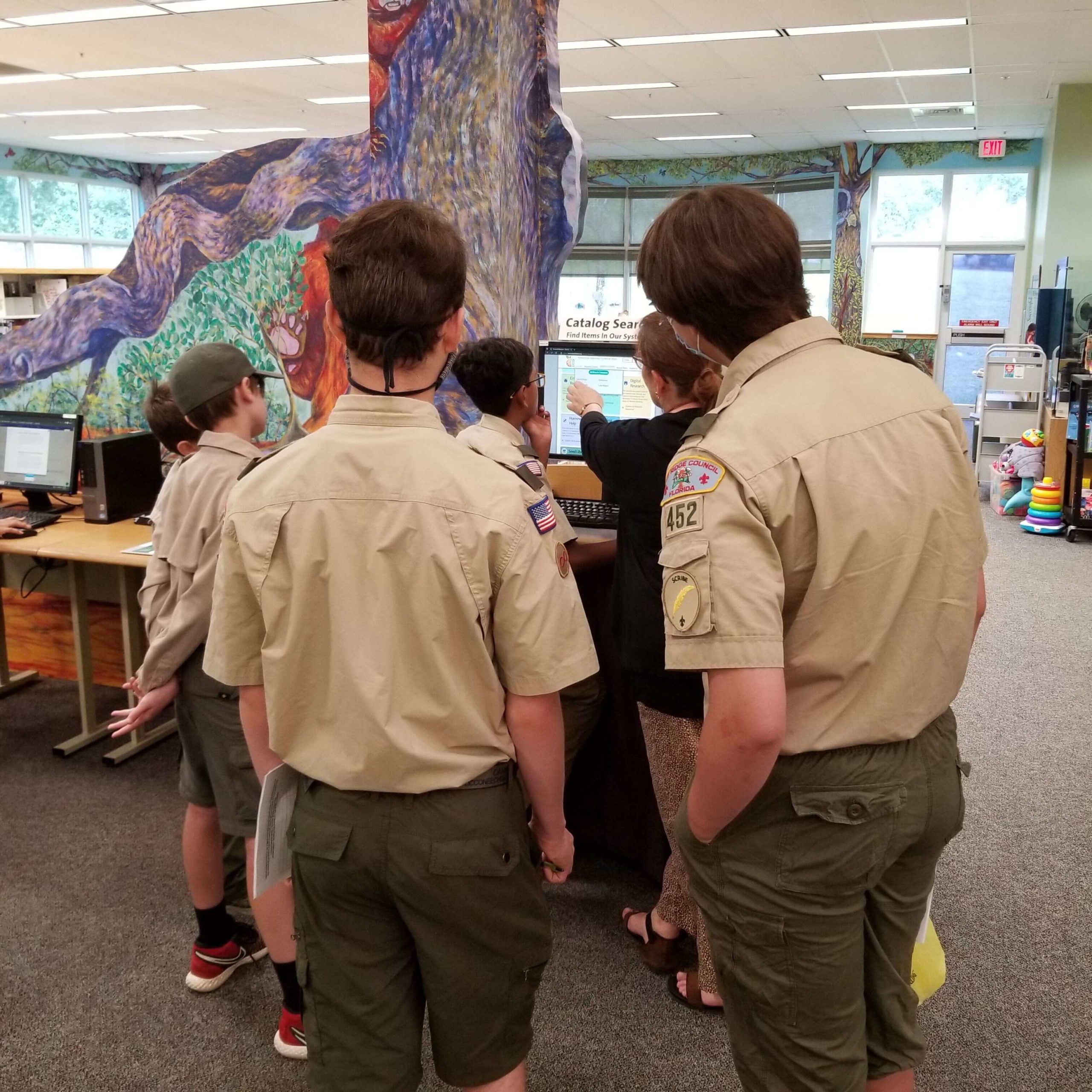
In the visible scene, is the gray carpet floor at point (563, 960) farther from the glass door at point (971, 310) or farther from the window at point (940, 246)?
the window at point (940, 246)

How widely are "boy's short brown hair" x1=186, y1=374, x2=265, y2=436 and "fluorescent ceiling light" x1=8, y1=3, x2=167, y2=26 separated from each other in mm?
5680

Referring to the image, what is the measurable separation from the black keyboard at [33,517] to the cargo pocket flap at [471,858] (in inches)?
107

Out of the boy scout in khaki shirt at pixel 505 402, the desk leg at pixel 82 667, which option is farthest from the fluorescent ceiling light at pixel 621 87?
the boy scout in khaki shirt at pixel 505 402

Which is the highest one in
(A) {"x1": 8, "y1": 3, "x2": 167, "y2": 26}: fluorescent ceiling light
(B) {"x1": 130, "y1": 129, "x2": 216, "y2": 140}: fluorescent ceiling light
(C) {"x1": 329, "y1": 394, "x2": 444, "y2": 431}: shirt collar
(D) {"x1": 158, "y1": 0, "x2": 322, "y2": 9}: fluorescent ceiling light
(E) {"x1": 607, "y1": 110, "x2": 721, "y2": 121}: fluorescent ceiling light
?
(B) {"x1": 130, "y1": 129, "x2": 216, "y2": 140}: fluorescent ceiling light

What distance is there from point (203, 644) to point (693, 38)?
649 cm

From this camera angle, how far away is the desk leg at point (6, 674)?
12.3ft

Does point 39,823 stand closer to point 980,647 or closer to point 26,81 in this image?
point 980,647

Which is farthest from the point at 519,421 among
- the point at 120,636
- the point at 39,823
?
the point at 120,636

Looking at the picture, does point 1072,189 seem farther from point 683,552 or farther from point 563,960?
point 683,552

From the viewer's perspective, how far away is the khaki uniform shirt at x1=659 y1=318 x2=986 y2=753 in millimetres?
1070

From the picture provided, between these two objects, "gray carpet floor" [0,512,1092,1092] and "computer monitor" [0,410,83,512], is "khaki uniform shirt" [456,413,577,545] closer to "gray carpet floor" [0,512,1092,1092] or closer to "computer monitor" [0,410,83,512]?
"gray carpet floor" [0,512,1092,1092]

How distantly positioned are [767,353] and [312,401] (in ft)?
7.97

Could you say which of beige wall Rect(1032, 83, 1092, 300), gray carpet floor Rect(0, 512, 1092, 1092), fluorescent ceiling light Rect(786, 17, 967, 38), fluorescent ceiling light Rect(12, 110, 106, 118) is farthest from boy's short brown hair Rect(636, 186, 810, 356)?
fluorescent ceiling light Rect(12, 110, 106, 118)

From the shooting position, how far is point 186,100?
952 centimetres
